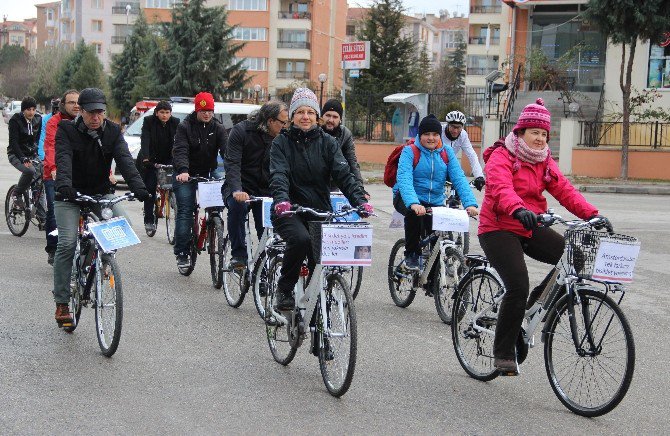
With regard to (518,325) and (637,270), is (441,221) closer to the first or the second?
(518,325)

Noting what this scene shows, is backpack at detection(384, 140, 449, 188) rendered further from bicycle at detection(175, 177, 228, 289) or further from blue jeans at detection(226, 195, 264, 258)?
bicycle at detection(175, 177, 228, 289)

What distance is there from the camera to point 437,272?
887 centimetres

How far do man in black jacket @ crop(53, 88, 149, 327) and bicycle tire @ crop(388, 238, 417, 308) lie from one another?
270 cm

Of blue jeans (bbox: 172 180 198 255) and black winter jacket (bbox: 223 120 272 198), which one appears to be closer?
black winter jacket (bbox: 223 120 272 198)

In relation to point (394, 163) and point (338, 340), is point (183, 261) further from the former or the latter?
point (338, 340)

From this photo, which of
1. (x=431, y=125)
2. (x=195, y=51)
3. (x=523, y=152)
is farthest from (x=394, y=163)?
(x=195, y=51)

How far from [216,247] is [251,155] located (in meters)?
1.34

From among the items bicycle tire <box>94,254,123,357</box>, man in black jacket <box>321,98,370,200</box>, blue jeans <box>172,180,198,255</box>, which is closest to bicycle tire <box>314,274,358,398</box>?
bicycle tire <box>94,254,123,357</box>

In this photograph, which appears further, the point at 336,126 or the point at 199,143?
the point at 199,143

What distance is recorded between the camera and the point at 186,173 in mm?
10602

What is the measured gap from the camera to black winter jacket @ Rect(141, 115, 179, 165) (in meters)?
13.3

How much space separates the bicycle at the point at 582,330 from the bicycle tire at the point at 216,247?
3.98 meters

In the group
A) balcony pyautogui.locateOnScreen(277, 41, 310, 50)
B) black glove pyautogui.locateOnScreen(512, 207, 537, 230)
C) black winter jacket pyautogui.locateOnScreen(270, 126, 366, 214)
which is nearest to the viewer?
black glove pyautogui.locateOnScreen(512, 207, 537, 230)

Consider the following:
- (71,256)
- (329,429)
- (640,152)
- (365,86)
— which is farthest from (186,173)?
(365,86)
